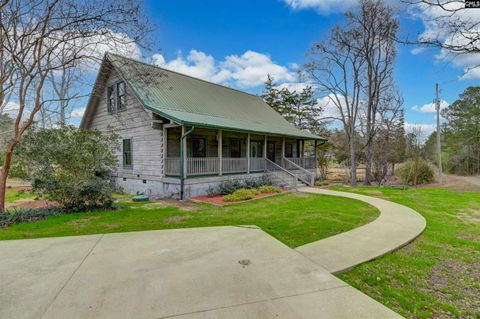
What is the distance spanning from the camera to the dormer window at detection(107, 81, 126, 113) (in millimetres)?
14000

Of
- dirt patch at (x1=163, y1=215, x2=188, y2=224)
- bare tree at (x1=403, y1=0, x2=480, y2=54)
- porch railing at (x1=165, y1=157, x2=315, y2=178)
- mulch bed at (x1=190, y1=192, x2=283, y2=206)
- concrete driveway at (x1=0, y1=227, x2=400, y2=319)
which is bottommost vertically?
mulch bed at (x1=190, y1=192, x2=283, y2=206)

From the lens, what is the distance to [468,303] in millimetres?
3051

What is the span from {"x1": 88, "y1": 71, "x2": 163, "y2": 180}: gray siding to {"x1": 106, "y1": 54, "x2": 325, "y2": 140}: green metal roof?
115cm

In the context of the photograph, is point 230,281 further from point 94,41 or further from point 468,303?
point 94,41

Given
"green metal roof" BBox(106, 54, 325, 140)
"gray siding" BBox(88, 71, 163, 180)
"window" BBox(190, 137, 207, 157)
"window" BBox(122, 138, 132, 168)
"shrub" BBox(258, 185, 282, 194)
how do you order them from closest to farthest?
1. "green metal roof" BBox(106, 54, 325, 140)
2. "gray siding" BBox(88, 71, 163, 180)
3. "shrub" BBox(258, 185, 282, 194)
4. "window" BBox(190, 137, 207, 157)
5. "window" BBox(122, 138, 132, 168)

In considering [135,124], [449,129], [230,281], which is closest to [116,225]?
[230,281]

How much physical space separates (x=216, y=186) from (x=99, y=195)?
5217 millimetres

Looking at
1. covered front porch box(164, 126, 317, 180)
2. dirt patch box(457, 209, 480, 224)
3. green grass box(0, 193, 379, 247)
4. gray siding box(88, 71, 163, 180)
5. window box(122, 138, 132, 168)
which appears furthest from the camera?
window box(122, 138, 132, 168)

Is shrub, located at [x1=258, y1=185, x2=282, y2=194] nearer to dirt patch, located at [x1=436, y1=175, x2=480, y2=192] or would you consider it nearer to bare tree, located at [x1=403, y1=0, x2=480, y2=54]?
bare tree, located at [x1=403, y1=0, x2=480, y2=54]

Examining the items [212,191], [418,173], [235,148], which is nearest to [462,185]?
[418,173]

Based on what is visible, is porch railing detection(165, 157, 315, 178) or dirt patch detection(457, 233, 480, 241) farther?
porch railing detection(165, 157, 315, 178)

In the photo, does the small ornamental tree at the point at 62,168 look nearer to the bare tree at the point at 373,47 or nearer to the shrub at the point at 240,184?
the shrub at the point at 240,184

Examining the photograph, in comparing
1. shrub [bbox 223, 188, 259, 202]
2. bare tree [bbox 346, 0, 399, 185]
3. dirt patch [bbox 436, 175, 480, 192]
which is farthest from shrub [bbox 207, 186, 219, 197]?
dirt patch [bbox 436, 175, 480, 192]

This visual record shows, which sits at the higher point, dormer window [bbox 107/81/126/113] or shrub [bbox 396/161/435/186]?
dormer window [bbox 107/81/126/113]
